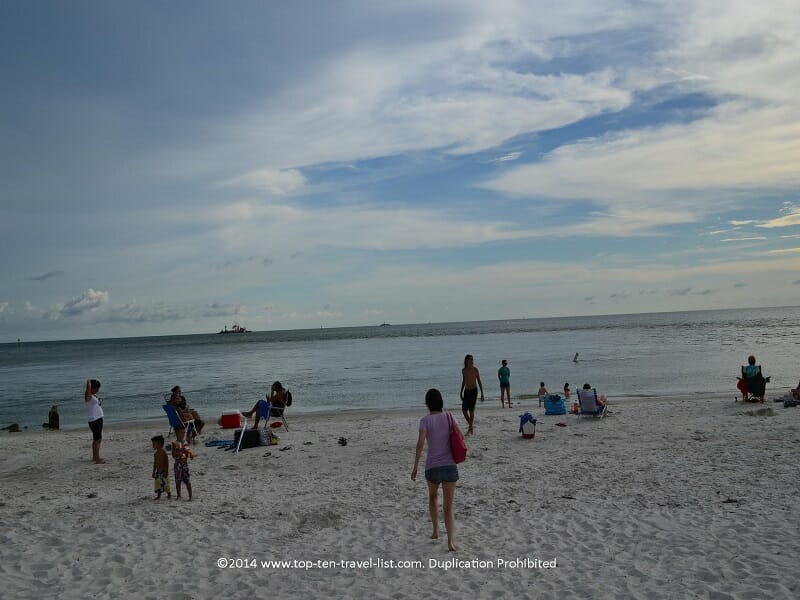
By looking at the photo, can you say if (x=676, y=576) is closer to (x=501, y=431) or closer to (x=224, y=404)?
(x=501, y=431)

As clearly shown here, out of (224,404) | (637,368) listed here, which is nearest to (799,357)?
(637,368)

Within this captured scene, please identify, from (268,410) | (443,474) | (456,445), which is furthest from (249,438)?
(456,445)

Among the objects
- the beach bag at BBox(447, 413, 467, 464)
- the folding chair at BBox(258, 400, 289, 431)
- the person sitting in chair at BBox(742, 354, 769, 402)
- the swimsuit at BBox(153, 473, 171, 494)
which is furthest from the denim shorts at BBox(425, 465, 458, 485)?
the person sitting in chair at BBox(742, 354, 769, 402)

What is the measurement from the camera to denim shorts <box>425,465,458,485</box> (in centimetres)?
582

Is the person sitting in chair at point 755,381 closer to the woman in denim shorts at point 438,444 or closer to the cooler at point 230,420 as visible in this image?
the woman in denim shorts at point 438,444

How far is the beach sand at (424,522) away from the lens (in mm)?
5277

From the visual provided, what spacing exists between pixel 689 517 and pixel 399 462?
5.04 meters

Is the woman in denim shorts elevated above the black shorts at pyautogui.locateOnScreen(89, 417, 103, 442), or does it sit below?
above

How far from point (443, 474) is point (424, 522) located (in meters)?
1.43

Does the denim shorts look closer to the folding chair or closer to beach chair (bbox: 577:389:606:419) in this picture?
the folding chair

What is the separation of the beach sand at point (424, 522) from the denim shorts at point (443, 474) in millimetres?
797

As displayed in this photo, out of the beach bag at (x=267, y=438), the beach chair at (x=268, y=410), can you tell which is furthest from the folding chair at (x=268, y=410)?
the beach bag at (x=267, y=438)

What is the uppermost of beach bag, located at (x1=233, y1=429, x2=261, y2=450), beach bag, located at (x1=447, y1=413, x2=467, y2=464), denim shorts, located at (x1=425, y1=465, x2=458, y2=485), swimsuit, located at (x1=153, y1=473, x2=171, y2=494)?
beach bag, located at (x1=447, y1=413, x2=467, y2=464)

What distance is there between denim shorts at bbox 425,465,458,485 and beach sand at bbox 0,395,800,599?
797 mm
